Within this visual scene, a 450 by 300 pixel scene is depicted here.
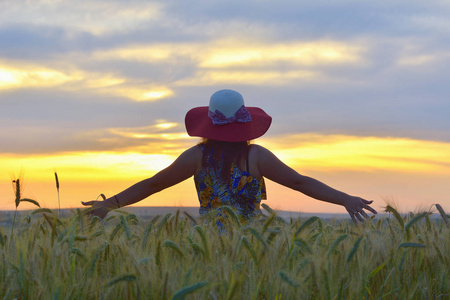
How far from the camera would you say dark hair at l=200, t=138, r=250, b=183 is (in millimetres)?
5242

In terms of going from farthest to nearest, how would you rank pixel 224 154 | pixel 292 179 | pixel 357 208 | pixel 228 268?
pixel 224 154
pixel 292 179
pixel 357 208
pixel 228 268

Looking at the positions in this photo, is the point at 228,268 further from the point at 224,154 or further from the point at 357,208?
the point at 224,154

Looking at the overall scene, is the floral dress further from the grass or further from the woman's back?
the grass

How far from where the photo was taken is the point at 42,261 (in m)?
2.53

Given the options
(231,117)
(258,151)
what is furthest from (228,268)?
(231,117)

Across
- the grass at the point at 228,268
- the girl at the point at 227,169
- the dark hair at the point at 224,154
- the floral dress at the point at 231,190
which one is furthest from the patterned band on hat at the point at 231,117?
the grass at the point at 228,268

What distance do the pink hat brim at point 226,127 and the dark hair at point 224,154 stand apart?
13 cm

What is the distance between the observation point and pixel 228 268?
89.5 inches

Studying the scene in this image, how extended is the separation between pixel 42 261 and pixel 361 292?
147 centimetres

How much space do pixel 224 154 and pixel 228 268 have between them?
3.03m

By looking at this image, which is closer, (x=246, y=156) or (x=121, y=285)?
(x=121, y=285)

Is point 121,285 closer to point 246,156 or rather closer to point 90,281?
point 90,281

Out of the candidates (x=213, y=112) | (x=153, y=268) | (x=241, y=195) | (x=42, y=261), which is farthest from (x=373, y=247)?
(x=213, y=112)

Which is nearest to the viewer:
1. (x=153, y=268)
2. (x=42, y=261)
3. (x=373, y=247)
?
(x=153, y=268)
